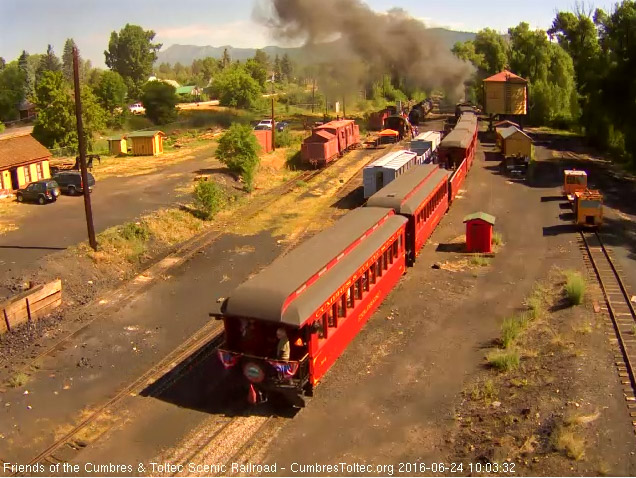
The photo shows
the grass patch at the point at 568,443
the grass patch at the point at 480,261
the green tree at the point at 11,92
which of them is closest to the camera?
the grass patch at the point at 568,443

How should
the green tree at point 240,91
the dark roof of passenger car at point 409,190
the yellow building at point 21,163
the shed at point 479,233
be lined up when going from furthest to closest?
the green tree at point 240,91 → the yellow building at point 21,163 → the shed at point 479,233 → the dark roof of passenger car at point 409,190

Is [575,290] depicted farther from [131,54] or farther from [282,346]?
[131,54]

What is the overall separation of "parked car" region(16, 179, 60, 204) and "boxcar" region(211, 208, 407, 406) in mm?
23751

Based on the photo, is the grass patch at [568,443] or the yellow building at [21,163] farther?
the yellow building at [21,163]

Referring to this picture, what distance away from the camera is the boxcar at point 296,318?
13.7 metres

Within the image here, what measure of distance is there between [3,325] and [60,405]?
207 inches

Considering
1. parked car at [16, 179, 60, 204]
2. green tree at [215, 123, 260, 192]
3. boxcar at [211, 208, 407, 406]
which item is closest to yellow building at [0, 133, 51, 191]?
parked car at [16, 179, 60, 204]

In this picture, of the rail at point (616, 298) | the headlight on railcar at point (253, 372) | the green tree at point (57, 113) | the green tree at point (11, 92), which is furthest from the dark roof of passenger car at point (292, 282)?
the green tree at point (11, 92)

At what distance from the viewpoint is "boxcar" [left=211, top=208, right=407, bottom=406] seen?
13734 mm

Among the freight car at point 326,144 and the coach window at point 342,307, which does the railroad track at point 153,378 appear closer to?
the coach window at point 342,307

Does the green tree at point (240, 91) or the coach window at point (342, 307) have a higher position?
the green tree at point (240, 91)

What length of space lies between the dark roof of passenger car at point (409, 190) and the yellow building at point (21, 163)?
25103 millimetres

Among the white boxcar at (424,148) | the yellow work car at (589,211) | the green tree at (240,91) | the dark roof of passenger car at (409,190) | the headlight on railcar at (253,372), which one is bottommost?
the headlight on railcar at (253,372)

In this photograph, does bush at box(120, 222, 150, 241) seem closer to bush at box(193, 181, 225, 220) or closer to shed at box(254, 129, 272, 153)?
bush at box(193, 181, 225, 220)
